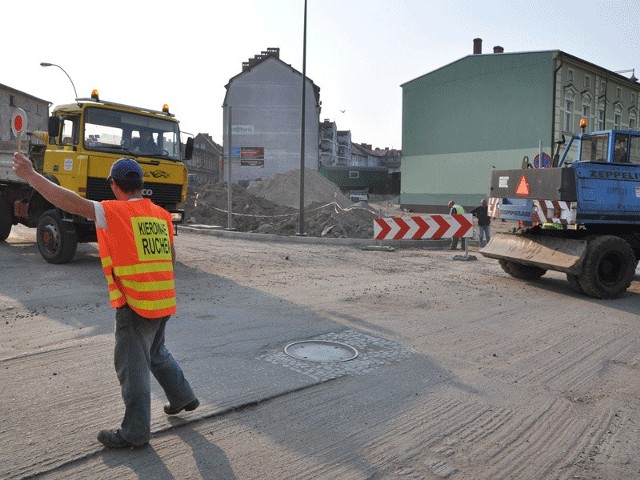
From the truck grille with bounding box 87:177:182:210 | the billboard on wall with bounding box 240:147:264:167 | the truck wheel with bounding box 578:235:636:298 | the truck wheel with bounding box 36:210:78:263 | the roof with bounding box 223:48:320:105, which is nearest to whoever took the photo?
the truck wheel with bounding box 578:235:636:298

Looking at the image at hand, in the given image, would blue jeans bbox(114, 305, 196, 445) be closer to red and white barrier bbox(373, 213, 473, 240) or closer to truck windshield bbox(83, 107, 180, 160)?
truck windshield bbox(83, 107, 180, 160)

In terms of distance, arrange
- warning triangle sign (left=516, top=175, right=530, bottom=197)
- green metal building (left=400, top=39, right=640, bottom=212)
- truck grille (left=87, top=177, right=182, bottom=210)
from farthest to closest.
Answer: green metal building (left=400, top=39, right=640, bottom=212) → truck grille (left=87, top=177, right=182, bottom=210) → warning triangle sign (left=516, top=175, right=530, bottom=197)

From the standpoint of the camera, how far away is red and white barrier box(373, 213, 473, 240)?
14734 mm

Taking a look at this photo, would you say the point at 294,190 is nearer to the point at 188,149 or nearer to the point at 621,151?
the point at 188,149

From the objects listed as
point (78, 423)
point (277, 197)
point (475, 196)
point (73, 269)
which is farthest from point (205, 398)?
point (475, 196)

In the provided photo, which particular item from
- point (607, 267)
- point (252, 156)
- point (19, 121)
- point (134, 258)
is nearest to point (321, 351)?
point (134, 258)

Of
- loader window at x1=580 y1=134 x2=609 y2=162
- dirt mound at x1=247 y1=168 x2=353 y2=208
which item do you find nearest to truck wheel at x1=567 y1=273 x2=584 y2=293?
loader window at x1=580 y1=134 x2=609 y2=162

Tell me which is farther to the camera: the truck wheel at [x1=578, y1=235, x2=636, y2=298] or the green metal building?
the green metal building

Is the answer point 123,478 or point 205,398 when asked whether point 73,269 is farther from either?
point 123,478

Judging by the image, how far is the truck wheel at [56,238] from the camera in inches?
424

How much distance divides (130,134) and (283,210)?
14.2 meters

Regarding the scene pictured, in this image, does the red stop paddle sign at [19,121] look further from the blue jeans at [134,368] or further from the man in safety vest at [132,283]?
the blue jeans at [134,368]

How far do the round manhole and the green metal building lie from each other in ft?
97.0

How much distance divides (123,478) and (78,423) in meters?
0.87
